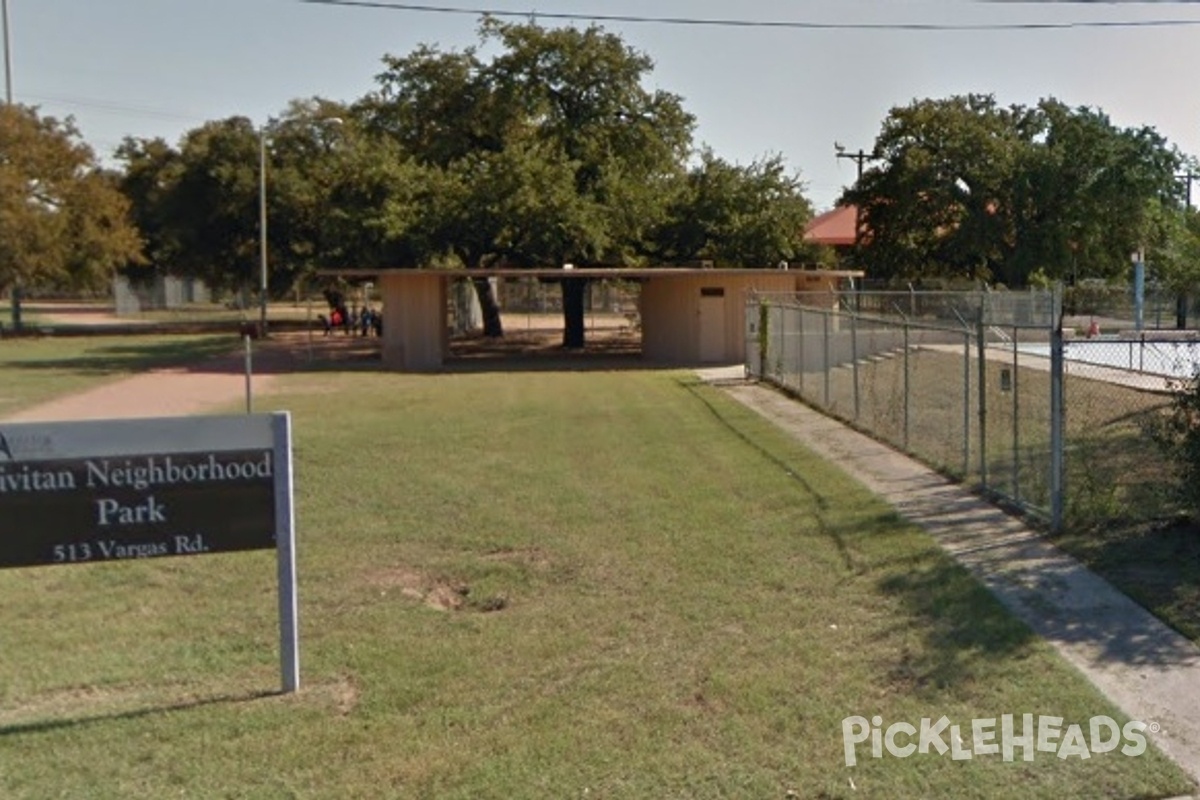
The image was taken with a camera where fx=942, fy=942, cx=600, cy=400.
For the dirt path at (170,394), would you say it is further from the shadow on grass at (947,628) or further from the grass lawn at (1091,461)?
the grass lawn at (1091,461)

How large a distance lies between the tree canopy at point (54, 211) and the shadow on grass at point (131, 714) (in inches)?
1476

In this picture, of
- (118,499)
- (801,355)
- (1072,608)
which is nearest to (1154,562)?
(1072,608)

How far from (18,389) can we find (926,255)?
35.6m

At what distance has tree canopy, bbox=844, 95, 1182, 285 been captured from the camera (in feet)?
125

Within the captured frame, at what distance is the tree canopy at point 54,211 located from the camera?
35.8m

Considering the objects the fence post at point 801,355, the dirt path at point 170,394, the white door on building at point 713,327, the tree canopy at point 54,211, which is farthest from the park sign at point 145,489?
the tree canopy at point 54,211

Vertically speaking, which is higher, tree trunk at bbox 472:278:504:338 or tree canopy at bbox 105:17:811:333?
tree canopy at bbox 105:17:811:333

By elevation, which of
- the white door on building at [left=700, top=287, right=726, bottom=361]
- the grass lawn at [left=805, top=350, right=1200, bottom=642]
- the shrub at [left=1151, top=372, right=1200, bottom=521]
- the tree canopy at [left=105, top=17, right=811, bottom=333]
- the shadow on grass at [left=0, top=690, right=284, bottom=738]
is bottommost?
the shadow on grass at [left=0, top=690, right=284, bottom=738]

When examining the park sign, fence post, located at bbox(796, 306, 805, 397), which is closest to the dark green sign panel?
the park sign

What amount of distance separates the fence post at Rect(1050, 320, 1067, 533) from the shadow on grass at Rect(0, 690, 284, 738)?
5561 millimetres

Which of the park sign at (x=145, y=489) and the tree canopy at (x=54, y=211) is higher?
the tree canopy at (x=54, y=211)

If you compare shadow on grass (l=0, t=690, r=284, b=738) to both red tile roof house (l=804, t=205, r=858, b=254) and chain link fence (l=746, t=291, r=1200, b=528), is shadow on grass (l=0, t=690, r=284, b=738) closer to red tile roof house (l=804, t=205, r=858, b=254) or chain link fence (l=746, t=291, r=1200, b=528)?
chain link fence (l=746, t=291, r=1200, b=528)

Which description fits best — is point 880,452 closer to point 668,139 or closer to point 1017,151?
point 668,139

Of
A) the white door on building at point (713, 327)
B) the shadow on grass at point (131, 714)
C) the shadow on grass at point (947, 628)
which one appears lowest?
the shadow on grass at point (131, 714)
